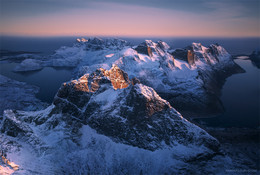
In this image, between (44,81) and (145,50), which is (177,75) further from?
(44,81)

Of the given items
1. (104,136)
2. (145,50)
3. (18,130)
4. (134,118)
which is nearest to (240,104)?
(145,50)

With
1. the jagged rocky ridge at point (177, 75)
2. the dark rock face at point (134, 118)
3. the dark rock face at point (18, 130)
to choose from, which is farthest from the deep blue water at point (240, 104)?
the dark rock face at point (18, 130)

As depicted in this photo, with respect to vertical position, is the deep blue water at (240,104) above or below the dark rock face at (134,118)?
below

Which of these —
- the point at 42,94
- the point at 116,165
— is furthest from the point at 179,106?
the point at 42,94

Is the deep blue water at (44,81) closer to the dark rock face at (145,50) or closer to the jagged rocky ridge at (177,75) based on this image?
the jagged rocky ridge at (177,75)

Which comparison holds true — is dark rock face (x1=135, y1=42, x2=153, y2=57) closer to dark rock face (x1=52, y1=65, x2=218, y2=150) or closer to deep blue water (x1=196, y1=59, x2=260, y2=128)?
deep blue water (x1=196, y1=59, x2=260, y2=128)

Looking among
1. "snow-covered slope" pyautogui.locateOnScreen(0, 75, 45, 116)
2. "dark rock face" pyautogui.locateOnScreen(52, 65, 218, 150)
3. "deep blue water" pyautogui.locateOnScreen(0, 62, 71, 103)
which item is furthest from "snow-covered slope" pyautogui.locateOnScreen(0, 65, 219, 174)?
"deep blue water" pyautogui.locateOnScreen(0, 62, 71, 103)

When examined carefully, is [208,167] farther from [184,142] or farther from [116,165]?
[116,165]

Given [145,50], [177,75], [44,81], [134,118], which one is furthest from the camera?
[44,81]
